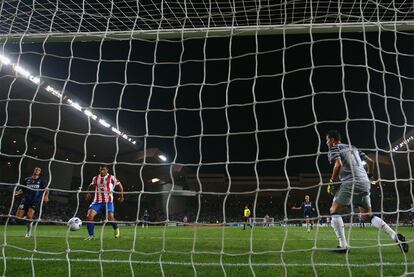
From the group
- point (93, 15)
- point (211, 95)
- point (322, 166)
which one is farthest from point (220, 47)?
point (322, 166)

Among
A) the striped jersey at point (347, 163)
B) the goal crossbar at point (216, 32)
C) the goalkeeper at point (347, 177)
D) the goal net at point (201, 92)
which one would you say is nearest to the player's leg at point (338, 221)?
the goalkeeper at point (347, 177)

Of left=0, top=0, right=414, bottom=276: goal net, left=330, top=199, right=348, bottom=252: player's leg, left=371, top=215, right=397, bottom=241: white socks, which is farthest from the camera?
left=330, top=199, right=348, bottom=252: player's leg

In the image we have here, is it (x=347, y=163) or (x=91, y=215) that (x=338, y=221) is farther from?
(x=91, y=215)

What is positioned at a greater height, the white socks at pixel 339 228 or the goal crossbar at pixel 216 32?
the goal crossbar at pixel 216 32

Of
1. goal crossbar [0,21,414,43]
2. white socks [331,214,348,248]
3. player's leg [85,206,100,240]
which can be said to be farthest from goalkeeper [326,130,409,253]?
player's leg [85,206,100,240]

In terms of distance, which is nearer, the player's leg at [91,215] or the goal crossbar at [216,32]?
the goal crossbar at [216,32]

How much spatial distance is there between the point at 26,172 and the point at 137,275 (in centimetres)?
2887

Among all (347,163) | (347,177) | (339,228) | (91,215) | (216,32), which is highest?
(216,32)

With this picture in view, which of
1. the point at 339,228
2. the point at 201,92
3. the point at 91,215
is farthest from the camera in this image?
the point at 91,215

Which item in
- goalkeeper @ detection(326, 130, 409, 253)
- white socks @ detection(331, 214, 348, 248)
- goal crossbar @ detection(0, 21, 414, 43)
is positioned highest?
goal crossbar @ detection(0, 21, 414, 43)

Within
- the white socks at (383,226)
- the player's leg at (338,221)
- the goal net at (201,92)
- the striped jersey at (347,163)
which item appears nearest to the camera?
the goal net at (201,92)

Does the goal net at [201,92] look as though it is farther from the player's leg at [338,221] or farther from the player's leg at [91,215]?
the player's leg at [338,221]

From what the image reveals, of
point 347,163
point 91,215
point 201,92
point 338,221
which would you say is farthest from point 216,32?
point 91,215

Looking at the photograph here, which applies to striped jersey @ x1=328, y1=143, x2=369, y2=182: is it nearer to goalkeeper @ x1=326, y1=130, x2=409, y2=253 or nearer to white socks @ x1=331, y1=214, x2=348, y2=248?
goalkeeper @ x1=326, y1=130, x2=409, y2=253
